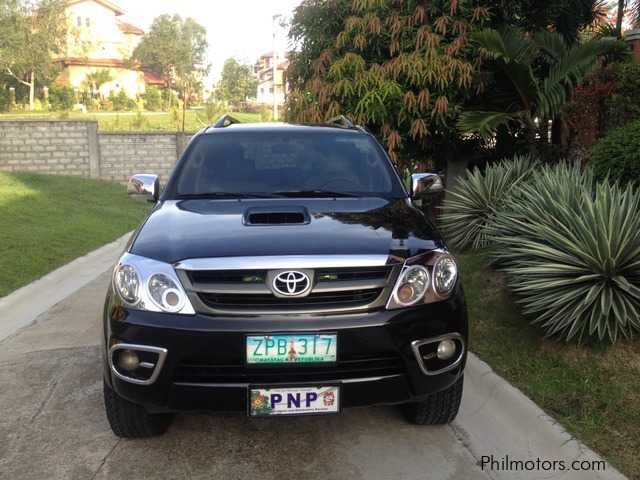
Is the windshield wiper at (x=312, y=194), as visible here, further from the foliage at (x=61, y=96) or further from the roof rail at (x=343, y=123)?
the foliage at (x=61, y=96)

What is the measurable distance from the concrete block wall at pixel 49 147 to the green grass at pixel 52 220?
1067 mm

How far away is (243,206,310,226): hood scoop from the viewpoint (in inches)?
138

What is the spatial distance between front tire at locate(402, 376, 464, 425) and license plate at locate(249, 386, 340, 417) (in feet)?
2.37

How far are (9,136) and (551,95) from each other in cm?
1525

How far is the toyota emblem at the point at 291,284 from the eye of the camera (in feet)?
9.73

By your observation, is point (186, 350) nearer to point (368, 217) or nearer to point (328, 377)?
point (328, 377)

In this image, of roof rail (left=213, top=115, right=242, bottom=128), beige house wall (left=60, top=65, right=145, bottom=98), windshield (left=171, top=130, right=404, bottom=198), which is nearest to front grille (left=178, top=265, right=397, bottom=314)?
windshield (left=171, top=130, right=404, bottom=198)

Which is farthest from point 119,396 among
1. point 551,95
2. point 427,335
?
point 551,95

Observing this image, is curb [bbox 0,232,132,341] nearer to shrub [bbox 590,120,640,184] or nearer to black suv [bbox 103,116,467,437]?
black suv [bbox 103,116,467,437]

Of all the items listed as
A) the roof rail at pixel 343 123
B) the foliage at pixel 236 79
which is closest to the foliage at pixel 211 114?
the foliage at pixel 236 79

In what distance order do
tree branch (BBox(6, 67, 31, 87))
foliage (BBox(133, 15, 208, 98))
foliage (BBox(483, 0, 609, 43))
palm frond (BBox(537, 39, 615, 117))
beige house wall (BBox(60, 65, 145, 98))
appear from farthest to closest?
1. beige house wall (BBox(60, 65, 145, 98))
2. foliage (BBox(133, 15, 208, 98))
3. tree branch (BBox(6, 67, 31, 87))
4. foliage (BBox(483, 0, 609, 43))
5. palm frond (BBox(537, 39, 615, 117))

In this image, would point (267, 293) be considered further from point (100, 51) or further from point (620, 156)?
point (100, 51)

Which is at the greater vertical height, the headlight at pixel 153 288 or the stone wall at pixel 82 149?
the headlight at pixel 153 288

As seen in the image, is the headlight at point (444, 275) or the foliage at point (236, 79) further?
the foliage at point (236, 79)
